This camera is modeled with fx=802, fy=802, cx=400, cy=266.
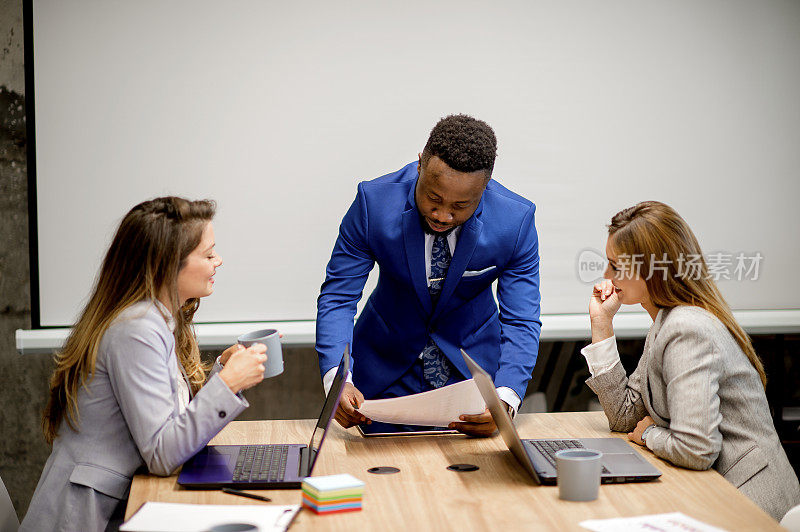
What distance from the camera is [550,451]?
1.86 metres

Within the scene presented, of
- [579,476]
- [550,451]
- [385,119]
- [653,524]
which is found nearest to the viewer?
[653,524]

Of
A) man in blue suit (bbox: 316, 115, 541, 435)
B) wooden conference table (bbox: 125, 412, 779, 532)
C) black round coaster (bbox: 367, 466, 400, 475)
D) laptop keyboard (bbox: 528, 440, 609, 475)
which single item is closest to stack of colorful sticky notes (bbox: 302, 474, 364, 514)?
wooden conference table (bbox: 125, 412, 779, 532)

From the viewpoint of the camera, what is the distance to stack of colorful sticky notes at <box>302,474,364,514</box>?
4.94 ft

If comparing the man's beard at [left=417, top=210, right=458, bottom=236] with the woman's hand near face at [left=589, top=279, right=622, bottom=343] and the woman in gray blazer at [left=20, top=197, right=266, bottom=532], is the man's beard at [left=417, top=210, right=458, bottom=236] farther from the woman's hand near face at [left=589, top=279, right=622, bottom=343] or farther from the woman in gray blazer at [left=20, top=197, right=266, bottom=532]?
the woman in gray blazer at [left=20, top=197, right=266, bottom=532]

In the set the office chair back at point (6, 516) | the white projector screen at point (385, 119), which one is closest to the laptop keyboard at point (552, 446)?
the office chair back at point (6, 516)

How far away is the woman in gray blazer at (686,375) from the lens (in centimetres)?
177

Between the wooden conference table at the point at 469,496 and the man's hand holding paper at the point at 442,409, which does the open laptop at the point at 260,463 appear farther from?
the man's hand holding paper at the point at 442,409

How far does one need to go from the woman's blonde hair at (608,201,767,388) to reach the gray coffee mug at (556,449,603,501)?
550 millimetres

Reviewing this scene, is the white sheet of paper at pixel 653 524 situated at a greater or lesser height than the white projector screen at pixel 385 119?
lesser

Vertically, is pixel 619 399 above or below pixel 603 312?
below

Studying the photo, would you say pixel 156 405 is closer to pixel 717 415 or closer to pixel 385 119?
pixel 717 415

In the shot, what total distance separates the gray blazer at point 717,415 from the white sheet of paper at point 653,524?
319 millimetres

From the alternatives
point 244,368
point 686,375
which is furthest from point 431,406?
point 686,375

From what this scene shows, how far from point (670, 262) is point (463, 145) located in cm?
60
